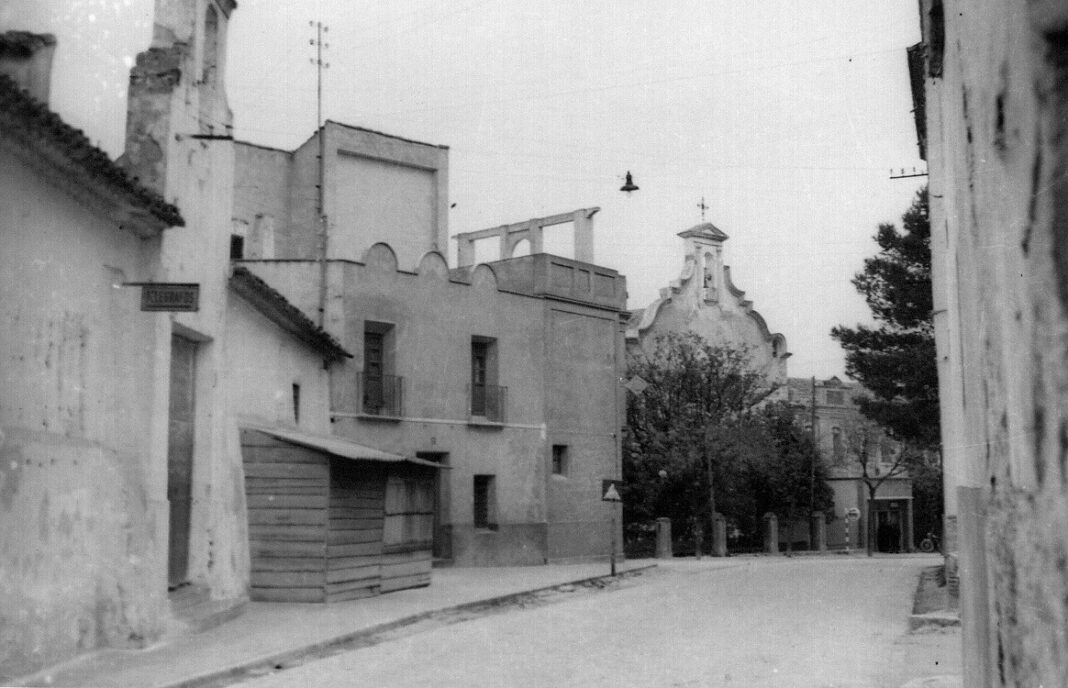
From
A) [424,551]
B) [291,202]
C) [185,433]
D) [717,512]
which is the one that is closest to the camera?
[185,433]

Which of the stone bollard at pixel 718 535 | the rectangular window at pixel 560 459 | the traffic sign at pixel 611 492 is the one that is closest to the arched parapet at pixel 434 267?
the rectangular window at pixel 560 459

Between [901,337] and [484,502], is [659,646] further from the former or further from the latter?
[484,502]

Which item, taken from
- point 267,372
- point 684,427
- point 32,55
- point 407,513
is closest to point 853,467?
point 684,427

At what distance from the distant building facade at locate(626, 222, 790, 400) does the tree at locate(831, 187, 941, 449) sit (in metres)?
15.0

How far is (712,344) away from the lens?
4316 cm

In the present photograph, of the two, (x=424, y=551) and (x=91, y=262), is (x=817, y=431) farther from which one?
(x=91, y=262)

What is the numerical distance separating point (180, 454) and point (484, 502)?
14.7m

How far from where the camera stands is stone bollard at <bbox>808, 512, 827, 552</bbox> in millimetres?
42688

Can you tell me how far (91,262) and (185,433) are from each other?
3.58 meters

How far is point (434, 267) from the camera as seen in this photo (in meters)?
27.7

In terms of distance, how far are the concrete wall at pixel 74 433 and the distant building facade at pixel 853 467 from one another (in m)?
35.2

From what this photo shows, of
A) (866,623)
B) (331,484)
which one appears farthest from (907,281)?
(331,484)

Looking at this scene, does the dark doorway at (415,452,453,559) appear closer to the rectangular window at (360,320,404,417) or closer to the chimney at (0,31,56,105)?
the rectangular window at (360,320,404,417)

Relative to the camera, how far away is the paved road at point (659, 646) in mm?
10789
